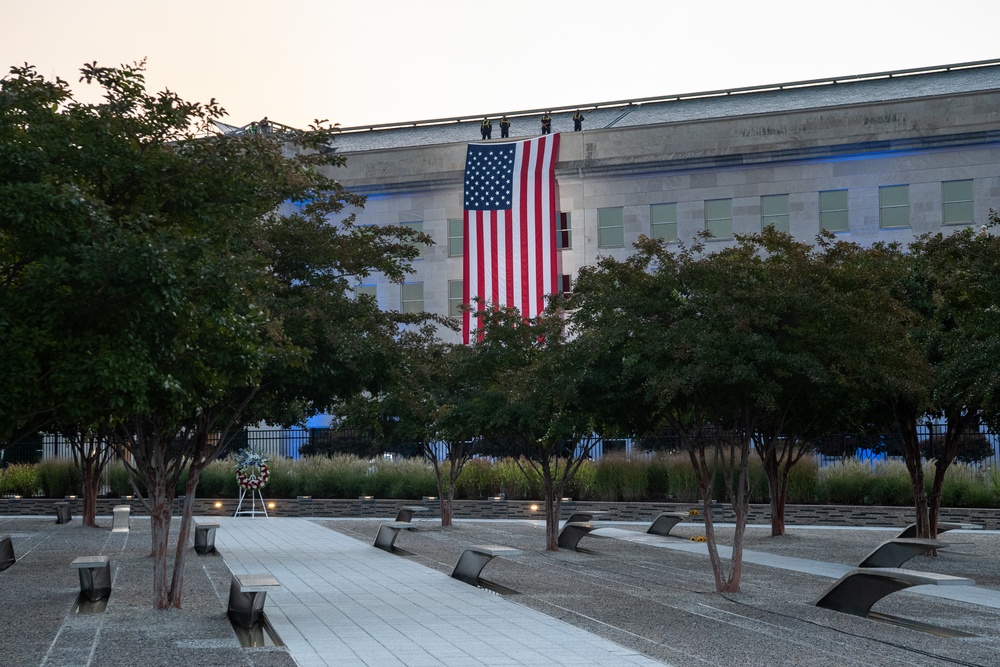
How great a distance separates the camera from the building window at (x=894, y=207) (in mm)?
49438

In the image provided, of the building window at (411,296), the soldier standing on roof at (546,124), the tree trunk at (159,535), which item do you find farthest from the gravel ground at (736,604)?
the building window at (411,296)

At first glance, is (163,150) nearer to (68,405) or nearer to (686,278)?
(68,405)

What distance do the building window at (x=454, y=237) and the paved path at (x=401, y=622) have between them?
33.6 metres

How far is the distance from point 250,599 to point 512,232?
105ft

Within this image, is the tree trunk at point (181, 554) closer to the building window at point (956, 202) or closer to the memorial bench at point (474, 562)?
the memorial bench at point (474, 562)

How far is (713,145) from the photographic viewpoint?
5109cm

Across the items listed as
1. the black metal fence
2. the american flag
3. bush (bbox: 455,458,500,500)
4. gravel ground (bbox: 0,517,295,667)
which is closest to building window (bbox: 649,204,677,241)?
the american flag

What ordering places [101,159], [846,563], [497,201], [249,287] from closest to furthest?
[101,159] < [249,287] < [846,563] < [497,201]

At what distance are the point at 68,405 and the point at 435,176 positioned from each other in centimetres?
4562

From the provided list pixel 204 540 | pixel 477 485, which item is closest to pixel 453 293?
pixel 477 485

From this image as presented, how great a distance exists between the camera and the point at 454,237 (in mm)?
54562

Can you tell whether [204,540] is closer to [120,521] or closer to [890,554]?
[120,521]

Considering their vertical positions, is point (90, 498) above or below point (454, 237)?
below

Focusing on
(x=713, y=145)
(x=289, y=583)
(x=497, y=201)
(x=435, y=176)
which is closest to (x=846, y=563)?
(x=289, y=583)
